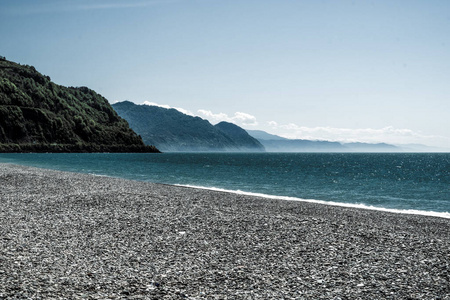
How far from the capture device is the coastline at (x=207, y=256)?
806 cm

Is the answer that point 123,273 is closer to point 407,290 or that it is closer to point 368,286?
point 368,286

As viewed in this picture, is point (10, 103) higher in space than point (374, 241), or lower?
higher

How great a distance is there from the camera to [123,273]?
886cm

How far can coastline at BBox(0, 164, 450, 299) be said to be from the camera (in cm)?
806

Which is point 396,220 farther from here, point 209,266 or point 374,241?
point 209,266

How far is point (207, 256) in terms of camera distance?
1059 centimetres

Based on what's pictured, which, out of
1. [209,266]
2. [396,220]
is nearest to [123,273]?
[209,266]

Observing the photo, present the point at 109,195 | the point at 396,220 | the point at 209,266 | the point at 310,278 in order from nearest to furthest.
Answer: the point at 310,278 → the point at 209,266 → the point at 396,220 → the point at 109,195

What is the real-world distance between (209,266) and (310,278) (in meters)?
2.85

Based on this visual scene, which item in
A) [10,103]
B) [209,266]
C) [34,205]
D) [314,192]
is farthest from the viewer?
[10,103]

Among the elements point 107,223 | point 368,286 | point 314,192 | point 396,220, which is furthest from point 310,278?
point 314,192

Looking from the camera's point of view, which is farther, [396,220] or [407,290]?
[396,220]

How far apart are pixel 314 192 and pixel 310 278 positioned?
30954 mm

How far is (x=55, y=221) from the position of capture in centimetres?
1467
